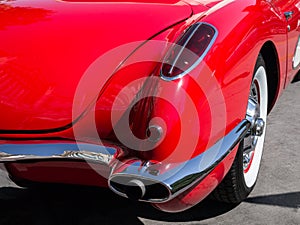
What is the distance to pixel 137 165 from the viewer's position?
1.95 meters

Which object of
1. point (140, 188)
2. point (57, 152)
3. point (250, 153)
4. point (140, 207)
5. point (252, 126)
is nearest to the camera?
point (140, 188)

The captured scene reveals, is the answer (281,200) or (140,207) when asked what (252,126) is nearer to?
(281,200)

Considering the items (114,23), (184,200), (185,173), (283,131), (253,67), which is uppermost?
(114,23)

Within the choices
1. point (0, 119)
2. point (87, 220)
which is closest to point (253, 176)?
point (87, 220)

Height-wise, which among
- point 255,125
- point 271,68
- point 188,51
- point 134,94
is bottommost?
point 255,125

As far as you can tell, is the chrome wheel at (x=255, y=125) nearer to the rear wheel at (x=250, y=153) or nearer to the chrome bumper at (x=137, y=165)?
the rear wheel at (x=250, y=153)

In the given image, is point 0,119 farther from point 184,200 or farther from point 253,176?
point 253,176

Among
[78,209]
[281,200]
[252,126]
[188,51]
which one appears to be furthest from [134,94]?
[281,200]

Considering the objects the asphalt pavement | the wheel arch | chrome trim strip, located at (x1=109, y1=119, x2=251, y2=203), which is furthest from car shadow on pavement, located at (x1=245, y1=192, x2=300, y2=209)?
chrome trim strip, located at (x1=109, y1=119, x2=251, y2=203)

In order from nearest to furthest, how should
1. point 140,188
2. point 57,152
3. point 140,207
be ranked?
point 140,188
point 57,152
point 140,207

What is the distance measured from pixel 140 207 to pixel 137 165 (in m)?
0.82

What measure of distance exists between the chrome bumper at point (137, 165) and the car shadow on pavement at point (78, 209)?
591mm

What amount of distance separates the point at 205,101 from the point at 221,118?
0.39ft

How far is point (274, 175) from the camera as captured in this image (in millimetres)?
2973
